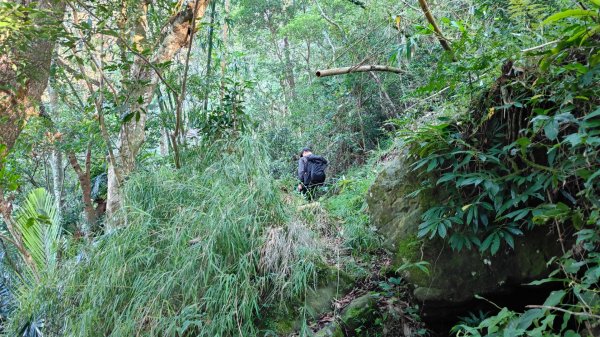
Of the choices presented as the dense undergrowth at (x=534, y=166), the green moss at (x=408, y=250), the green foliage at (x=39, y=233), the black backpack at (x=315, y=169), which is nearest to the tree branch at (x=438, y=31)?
the dense undergrowth at (x=534, y=166)

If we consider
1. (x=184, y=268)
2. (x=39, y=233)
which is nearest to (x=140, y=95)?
(x=39, y=233)

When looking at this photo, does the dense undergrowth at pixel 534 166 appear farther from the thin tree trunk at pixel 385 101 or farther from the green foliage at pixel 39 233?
the thin tree trunk at pixel 385 101

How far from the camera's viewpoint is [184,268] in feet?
11.1

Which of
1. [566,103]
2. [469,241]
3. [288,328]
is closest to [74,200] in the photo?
[288,328]

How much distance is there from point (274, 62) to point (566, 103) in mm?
14053

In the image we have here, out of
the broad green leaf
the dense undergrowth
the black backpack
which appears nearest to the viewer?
the broad green leaf

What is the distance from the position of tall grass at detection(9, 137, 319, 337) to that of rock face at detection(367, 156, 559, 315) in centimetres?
74

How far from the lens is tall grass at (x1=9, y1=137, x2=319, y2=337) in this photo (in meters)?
3.28

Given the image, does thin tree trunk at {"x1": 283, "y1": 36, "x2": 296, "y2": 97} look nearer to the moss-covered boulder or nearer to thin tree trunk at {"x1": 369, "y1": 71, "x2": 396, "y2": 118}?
thin tree trunk at {"x1": 369, "y1": 71, "x2": 396, "y2": 118}

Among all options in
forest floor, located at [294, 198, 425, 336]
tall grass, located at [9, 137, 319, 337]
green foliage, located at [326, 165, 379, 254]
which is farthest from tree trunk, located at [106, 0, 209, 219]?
green foliage, located at [326, 165, 379, 254]

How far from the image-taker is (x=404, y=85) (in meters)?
9.97

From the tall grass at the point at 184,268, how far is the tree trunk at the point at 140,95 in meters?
1.01

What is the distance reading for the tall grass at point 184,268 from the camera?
328 centimetres

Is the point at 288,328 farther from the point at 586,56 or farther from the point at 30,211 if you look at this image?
the point at 30,211
